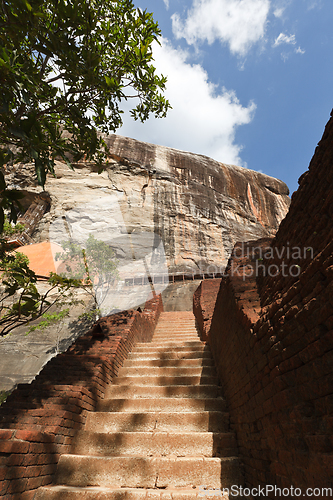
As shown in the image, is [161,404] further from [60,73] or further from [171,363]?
[60,73]

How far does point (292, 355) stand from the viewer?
1698 millimetres

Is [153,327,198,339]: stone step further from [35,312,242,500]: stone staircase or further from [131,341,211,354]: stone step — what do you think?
[35,312,242,500]: stone staircase

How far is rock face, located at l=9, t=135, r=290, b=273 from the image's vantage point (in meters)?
22.0

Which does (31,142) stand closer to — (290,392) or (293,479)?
(290,392)

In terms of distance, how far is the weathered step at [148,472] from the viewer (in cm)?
223

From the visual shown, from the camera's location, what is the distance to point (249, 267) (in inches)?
149

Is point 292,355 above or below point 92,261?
below

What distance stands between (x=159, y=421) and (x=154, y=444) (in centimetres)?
32

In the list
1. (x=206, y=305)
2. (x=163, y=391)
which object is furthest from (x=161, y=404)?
A: (x=206, y=305)

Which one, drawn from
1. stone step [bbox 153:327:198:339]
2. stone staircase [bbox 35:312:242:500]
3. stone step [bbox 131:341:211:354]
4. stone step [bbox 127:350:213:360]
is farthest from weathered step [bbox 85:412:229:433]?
stone step [bbox 153:327:198:339]

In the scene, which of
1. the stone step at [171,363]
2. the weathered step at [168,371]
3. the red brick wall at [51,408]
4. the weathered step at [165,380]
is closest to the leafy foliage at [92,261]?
the red brick wall at [51,408]

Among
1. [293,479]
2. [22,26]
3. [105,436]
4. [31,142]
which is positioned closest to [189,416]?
[105,436]

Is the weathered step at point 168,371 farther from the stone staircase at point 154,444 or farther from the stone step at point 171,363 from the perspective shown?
the stone step at point 171,363

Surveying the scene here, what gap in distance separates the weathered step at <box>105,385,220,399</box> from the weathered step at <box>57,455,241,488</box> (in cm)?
102
